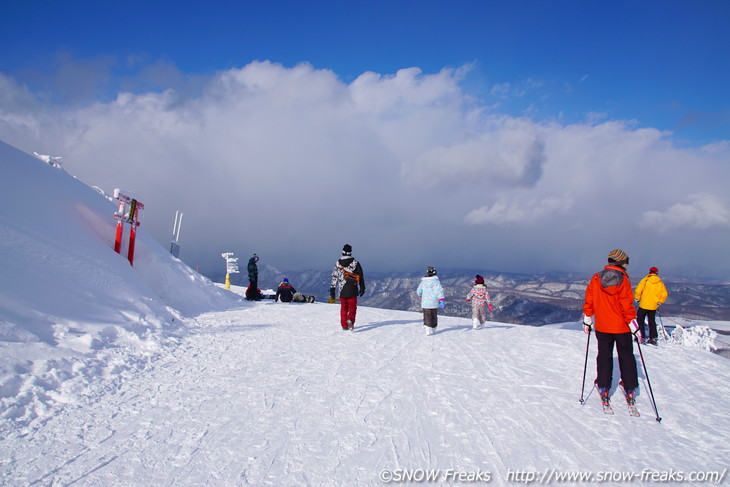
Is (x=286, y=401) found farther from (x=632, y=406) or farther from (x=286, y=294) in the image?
(x=286, y=294)

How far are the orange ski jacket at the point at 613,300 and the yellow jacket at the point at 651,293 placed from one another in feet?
22.2

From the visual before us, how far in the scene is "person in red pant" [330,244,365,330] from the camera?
1041 centimetres

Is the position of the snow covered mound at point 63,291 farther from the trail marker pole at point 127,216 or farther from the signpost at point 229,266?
the signpost at point 229,266

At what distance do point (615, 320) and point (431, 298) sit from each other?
5.84 meters

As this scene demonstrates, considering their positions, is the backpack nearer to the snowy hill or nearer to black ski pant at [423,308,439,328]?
the snowy hill

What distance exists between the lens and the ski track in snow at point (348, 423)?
3488 mm

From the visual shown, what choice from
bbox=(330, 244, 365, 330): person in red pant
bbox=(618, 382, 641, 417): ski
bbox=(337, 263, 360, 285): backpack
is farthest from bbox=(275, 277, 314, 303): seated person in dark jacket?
bbox=(618, 382, 641, 417): ski

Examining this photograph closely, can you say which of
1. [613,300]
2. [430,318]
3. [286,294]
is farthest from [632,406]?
Answer: [286,294]

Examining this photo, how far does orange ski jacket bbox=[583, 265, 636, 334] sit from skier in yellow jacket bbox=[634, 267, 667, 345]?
6773 millimetres

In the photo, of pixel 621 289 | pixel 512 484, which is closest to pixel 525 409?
pixel 512 484

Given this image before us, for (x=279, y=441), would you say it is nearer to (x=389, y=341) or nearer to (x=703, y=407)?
(x=389, y=341)

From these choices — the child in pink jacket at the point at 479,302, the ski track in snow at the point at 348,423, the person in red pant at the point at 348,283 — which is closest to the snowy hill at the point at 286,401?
the ski track in snow at the point at 348,423

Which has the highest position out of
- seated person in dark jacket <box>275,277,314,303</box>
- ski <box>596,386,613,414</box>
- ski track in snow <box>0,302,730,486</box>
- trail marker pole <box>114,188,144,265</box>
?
trail marker pole <box>114,188,144,265</box>

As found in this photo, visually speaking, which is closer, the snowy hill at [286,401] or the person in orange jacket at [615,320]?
the snowy hill at [286,401]
